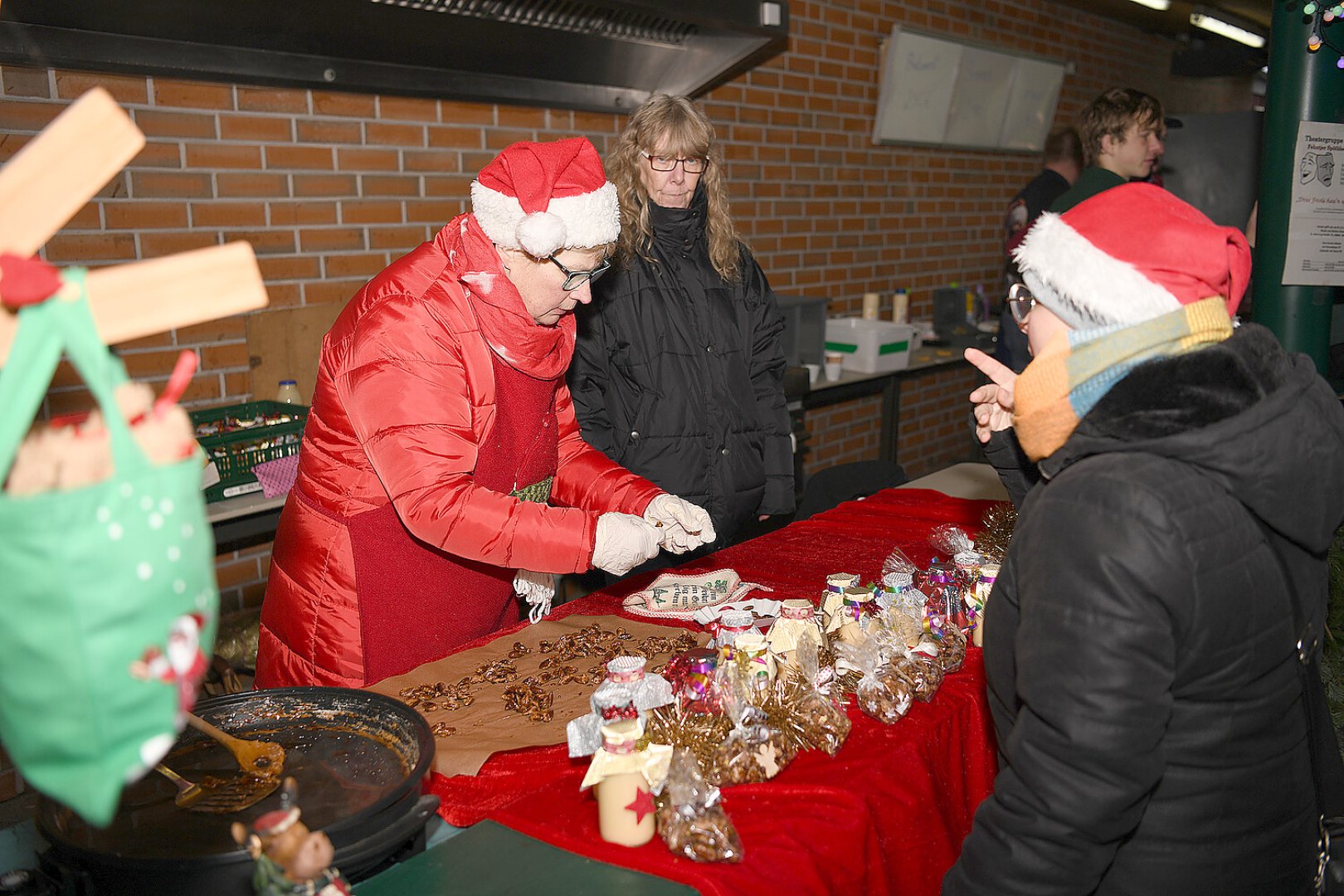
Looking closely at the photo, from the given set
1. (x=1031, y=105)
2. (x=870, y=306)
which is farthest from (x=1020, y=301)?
(x=1031, y=105)

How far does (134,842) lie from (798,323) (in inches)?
156

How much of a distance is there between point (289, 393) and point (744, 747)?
2.37 m

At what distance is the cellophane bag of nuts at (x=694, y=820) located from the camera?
1281 millimetres

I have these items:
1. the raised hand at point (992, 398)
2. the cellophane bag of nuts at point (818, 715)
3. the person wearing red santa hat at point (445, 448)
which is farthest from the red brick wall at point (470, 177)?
the raised hand at point (992, 398)

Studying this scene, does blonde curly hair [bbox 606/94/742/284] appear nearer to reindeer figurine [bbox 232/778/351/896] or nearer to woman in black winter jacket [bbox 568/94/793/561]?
woman in black winter jacket [bbox 568/94/793/561]

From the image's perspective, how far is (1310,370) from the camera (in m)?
1.26

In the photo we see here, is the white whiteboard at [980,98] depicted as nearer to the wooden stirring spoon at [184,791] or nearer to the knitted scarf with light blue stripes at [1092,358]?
the knitted scarf with light blue stripes at [1092,358]

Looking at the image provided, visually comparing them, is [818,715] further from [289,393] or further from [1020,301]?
[289,393]

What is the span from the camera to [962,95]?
6254 mm

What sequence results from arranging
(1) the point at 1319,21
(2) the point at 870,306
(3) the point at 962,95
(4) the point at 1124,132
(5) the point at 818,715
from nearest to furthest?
1. (5) the point at 818,715
2. (1) the point at 1319,21
3. (4) the point at 1124,132
4. (2) the point at 870,306
5. (3) the point at 962,95

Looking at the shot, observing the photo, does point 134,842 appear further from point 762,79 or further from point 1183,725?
point 762,79

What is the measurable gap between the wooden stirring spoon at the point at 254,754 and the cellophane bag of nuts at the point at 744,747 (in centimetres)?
60

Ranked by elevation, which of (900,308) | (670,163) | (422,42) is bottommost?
(900,308)

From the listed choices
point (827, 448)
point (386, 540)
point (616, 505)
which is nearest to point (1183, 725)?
point (616, 505)
